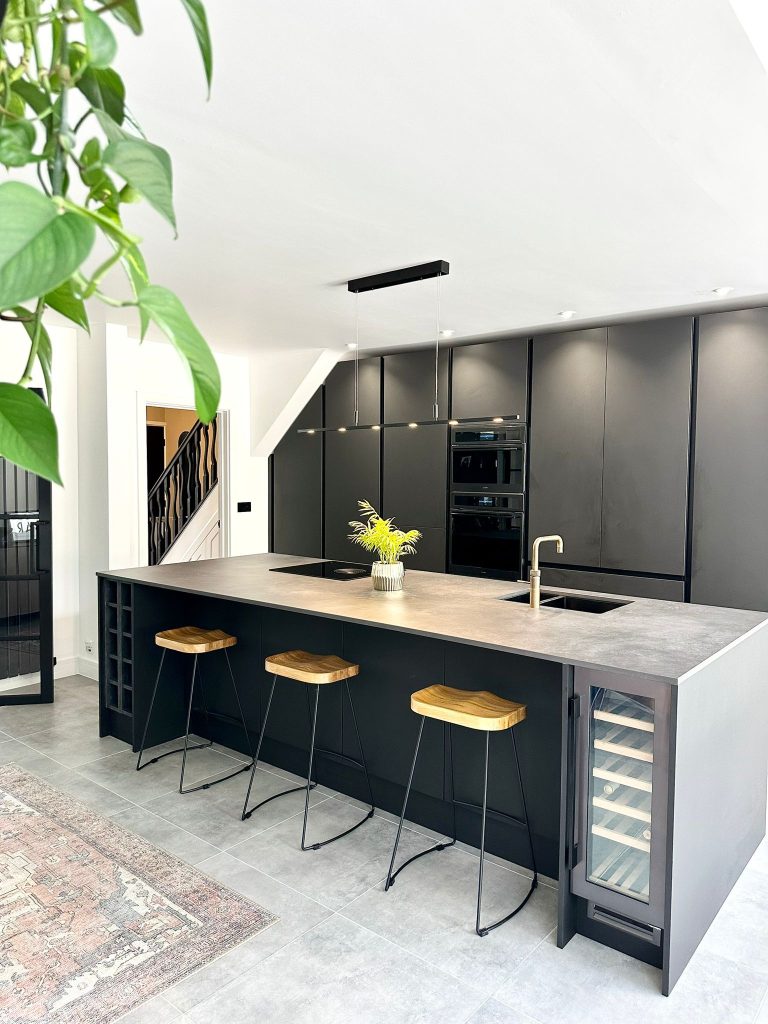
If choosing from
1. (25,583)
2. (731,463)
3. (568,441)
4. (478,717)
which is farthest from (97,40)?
(25,583)

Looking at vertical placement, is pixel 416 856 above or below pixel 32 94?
below

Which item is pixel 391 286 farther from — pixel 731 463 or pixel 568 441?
pixel 731 463

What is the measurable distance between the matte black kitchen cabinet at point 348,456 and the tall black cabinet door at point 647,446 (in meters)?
1.99

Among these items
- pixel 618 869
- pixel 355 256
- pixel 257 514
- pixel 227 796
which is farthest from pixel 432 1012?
pixel 257 514

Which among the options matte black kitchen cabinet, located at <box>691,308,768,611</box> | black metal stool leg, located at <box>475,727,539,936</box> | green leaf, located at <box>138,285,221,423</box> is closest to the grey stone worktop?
black metal stool leg, located at <box>475,727,539,936</box>

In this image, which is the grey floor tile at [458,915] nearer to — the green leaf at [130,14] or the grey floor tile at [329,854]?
the grey floor tile at [329,854]

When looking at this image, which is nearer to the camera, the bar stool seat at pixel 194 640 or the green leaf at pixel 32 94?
the green leaf at pixel 32 94

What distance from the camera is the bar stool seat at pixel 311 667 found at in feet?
10.1

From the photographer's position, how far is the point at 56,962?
2.30m

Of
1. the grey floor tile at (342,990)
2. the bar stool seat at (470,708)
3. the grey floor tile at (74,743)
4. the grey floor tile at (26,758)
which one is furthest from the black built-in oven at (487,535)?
the grey floor tile at (342,990)

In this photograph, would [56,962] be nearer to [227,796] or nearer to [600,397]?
[227,796]

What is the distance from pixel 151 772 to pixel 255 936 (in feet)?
5.00

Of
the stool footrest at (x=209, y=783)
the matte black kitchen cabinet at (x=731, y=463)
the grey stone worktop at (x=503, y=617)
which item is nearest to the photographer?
the grey stone worktop at (x=503, y=617)

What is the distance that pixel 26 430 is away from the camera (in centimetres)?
40
